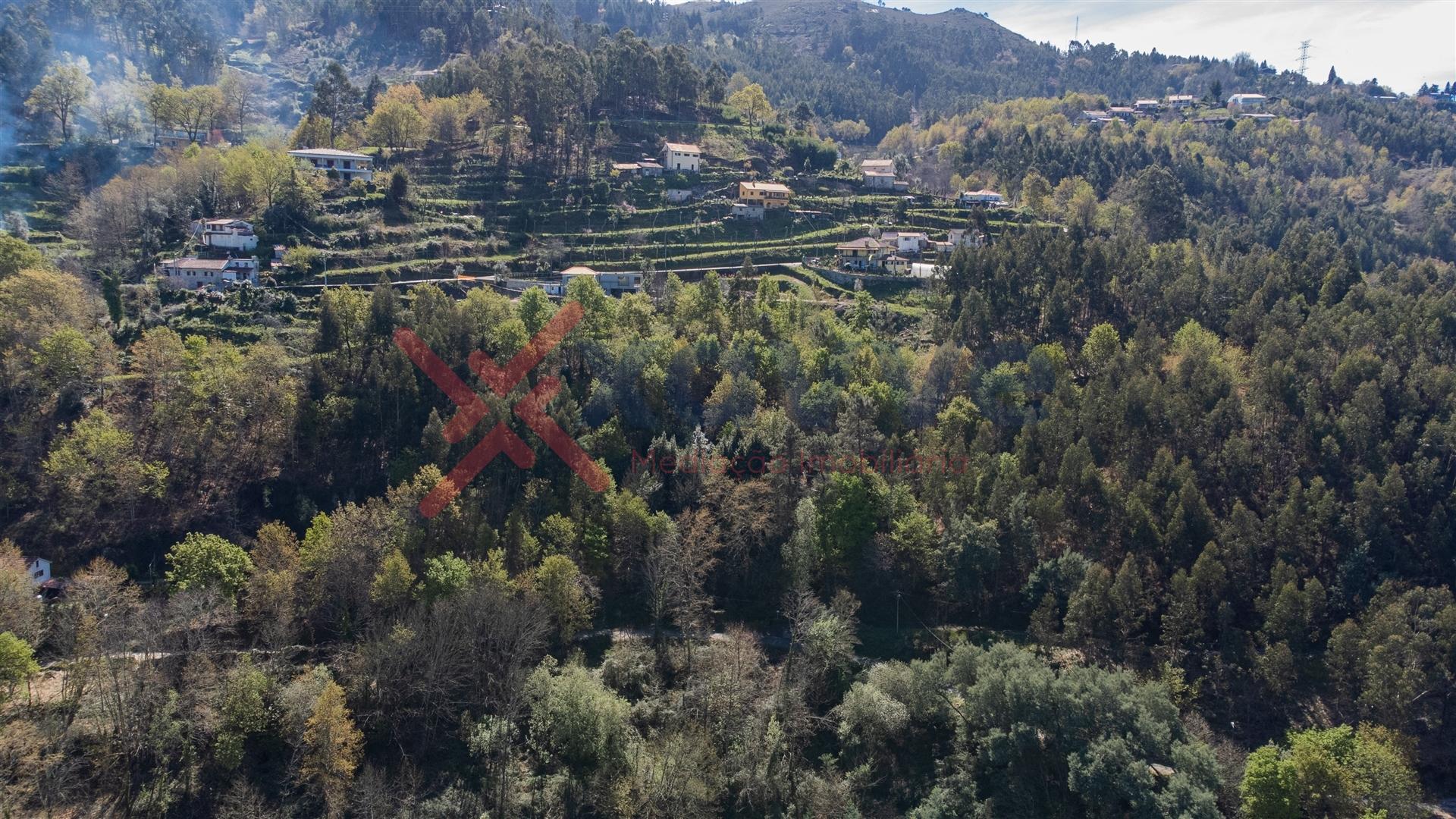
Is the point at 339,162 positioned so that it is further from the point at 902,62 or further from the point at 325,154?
the point at 902,62

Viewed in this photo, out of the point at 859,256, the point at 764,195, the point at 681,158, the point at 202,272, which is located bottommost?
the point at 202,272

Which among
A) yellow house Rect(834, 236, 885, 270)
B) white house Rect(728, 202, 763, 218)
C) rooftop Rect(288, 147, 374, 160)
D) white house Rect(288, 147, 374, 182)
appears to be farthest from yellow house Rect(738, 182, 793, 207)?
rooftop Rect(288, 147, 374, 160)

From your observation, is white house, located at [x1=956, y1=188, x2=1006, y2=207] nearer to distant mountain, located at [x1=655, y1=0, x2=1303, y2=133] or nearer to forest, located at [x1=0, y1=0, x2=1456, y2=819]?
forest, located at [x1=0, y1=0, x2=1456, y2=819]

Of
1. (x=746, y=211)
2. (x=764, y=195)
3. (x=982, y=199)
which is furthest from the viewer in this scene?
(x=982, y=199)

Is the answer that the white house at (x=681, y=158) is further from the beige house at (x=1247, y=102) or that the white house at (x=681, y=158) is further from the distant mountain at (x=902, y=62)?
the beige house at (x=1247, y=102)

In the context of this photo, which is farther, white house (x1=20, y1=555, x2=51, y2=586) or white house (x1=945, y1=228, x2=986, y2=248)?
white house (x1=945, y1=228, x2=986, y2=248)

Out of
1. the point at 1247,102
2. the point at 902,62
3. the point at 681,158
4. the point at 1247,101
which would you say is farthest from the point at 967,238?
the point at 902,62
